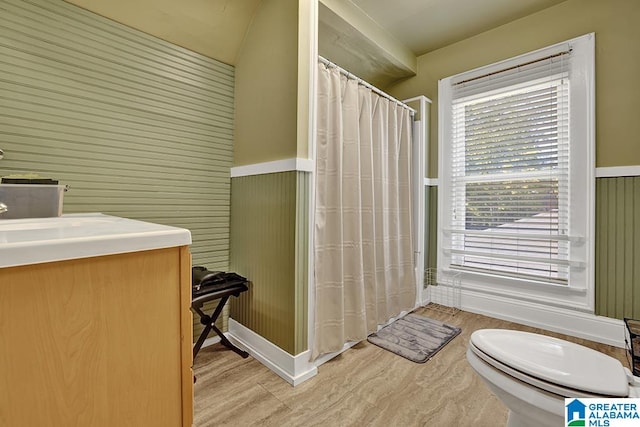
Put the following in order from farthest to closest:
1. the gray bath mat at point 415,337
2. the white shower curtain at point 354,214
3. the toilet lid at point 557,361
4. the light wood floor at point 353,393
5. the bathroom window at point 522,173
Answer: the bathroom window at point 522,173
the gray bath mat at point 415,337
the white shower curtain at point 354,214
the light wood floor at point 353,393
the toilet lid at point 557,361

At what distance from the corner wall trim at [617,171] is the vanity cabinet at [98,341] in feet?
8.82

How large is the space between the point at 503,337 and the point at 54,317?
4.77 ft

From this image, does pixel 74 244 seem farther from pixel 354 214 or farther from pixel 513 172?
pixel 513 172

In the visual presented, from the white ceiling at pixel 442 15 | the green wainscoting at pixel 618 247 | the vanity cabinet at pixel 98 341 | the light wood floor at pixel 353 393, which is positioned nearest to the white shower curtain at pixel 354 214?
the light wood floor at pixel 353 393

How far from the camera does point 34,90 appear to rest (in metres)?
1.35

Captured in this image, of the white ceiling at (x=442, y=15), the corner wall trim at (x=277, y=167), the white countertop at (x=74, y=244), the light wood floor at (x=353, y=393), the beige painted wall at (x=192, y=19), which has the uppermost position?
the white ceiling at (x=442, y=15)

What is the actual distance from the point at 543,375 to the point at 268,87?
76.0 inches

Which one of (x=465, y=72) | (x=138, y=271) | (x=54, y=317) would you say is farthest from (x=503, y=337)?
(x=465, y=72)

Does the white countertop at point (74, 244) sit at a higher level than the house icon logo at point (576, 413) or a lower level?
higher

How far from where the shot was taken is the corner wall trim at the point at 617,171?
1846mm

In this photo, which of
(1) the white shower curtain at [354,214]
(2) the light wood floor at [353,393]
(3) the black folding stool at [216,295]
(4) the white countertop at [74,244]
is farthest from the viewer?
(1) the white shower curtain at [354,214]

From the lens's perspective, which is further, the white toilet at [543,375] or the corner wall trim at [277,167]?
the corner wall trim at [277,167]

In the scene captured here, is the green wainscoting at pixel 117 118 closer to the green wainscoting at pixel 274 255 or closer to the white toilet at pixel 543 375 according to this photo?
Result: the green wainscoting at pixel 274 255

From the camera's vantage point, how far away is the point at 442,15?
7.32ft
